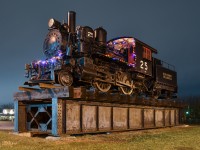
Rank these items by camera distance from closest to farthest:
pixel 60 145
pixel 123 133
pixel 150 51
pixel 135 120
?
pixel 60 145
pixel 123 133
pixel 135 120
pixel 150 51

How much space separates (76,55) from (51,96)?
438cm

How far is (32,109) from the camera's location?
43.9ft

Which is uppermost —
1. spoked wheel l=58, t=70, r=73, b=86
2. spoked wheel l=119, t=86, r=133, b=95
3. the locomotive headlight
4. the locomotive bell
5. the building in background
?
the locomotive headlight

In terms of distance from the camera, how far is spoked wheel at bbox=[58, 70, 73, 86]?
45.1 feet

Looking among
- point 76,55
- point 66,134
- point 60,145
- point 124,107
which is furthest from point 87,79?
point 60,145

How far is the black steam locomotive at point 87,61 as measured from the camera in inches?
569

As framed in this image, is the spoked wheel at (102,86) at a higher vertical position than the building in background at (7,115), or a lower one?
higher

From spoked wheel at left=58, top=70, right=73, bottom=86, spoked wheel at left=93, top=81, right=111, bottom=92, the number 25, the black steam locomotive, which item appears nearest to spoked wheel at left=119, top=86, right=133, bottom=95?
the black steam locomotive

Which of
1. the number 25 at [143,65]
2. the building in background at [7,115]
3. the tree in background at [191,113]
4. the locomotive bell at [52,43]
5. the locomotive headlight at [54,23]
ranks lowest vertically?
the tree in background at [191,113]

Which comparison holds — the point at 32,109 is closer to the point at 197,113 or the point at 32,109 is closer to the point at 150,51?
the point at 150,51

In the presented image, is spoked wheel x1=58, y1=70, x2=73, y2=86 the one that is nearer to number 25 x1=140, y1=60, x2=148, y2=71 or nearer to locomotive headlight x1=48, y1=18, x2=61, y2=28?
locomotive headlight x1=48, y1=18, x2=61, y2=28

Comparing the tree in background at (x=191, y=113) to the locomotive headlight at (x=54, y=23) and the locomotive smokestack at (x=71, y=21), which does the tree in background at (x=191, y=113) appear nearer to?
the locomotive smokestack at (x=71, y=21)

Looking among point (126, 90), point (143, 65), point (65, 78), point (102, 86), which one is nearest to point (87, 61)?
point (65, 78)

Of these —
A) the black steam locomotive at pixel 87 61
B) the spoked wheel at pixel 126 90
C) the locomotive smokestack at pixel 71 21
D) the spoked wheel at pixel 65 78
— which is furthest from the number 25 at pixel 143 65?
the spoked wheel at pixel 65 78
